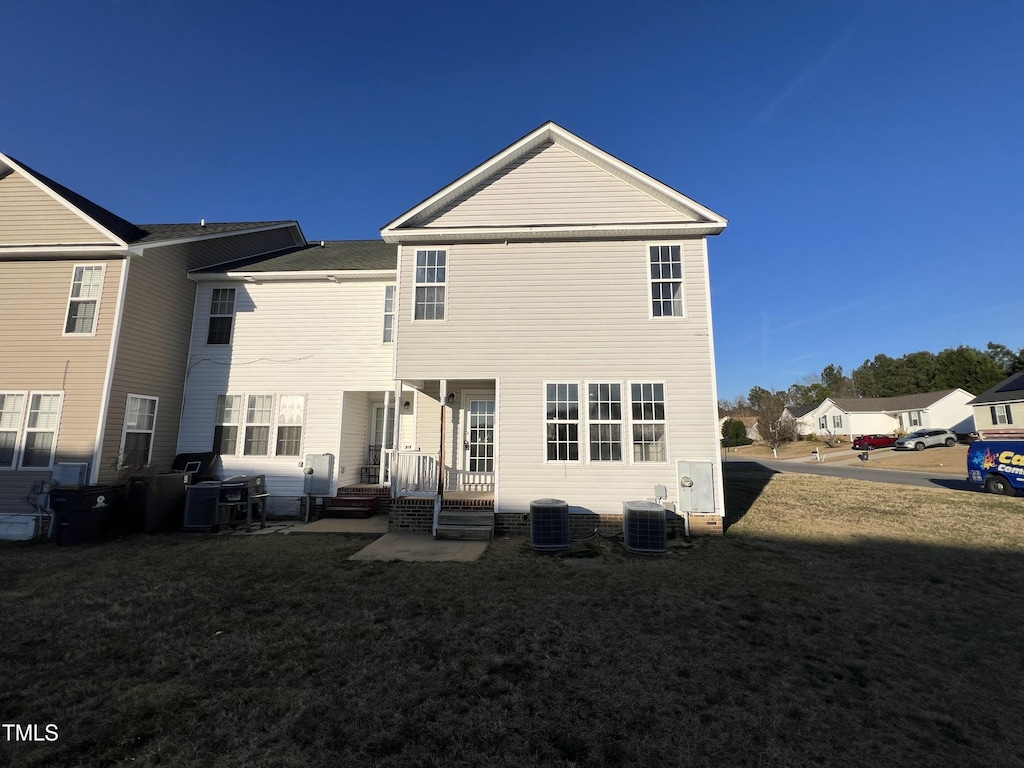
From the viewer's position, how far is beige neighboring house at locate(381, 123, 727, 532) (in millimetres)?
9648

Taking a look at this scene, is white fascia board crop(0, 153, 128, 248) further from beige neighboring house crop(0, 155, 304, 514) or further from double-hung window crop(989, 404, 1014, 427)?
double-hung window crop(989, 404, 1014, 427)

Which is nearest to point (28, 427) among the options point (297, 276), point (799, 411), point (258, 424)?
point (258, 424)

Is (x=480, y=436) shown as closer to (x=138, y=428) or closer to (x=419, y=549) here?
(x=419, y=549)

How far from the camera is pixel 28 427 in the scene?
10.0 metres

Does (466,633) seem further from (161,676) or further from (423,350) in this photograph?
(423,350)

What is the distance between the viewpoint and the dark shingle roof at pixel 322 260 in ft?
41.0

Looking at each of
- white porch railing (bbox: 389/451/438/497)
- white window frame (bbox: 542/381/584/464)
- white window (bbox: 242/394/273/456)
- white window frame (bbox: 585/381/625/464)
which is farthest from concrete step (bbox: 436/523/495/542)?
white window (bbox: 242/394/273/456)

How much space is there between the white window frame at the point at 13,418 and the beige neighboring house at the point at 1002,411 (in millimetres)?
48316

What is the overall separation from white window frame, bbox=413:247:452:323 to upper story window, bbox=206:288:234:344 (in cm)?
624

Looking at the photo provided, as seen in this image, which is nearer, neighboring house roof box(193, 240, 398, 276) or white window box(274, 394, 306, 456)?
white window box(274, 394, 306, 456)

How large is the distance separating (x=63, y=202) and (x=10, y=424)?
567cm

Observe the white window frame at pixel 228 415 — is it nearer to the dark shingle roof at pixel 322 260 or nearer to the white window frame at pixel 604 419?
the dark shingle roof at pixel 322 260

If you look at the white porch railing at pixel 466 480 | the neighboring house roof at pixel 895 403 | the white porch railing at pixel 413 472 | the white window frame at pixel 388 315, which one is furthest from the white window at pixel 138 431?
the neighboring house roof at pixel 895 403

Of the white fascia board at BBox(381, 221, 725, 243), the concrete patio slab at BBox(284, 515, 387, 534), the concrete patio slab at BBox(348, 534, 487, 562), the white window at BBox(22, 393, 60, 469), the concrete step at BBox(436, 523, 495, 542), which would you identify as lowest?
the concrete patio slab at BBox(348, 534, 487, 562)
